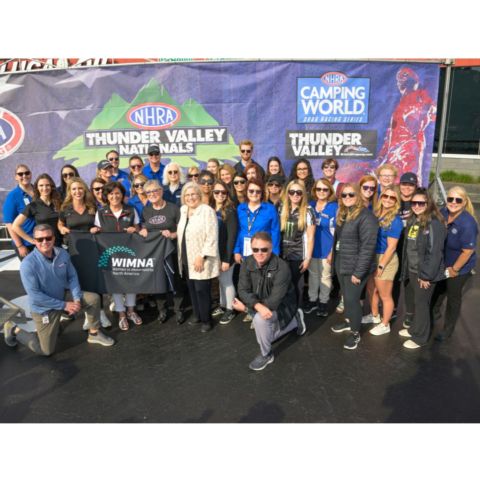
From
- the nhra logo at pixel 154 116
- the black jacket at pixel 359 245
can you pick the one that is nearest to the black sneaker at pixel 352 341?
the black jacket at pixel 359 245

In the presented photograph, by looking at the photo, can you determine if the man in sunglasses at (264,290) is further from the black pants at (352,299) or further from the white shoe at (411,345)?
the white shoe at (411,345)

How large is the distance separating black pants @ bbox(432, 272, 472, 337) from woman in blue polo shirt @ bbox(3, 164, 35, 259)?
5.40 m

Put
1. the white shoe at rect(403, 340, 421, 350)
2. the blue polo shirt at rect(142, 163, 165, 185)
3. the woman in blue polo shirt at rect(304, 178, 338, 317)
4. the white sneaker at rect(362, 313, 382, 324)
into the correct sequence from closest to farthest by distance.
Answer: the white shoe at rect(403, 340, 421, 350)
the woman in blue polo shirt at rect(304, 178, 338, 317)
the white sneaker at rect(362, 313, 382, 324)
the blue polo shirt at rect(142, 163, 165, 185)

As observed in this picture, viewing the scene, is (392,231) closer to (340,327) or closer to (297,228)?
(297,228)

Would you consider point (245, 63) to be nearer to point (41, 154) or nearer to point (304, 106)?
point (304, 106)

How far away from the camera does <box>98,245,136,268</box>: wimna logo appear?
518 cm

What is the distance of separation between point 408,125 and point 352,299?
186 inches

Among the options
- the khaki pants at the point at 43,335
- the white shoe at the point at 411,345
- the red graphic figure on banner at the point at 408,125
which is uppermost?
the red graphic figure on banner at the point at 408,125

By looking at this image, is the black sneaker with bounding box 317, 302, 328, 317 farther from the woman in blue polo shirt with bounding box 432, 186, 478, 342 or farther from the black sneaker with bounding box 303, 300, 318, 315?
the woman in blue polo shirt with bounding box 432, 186, 478, 342

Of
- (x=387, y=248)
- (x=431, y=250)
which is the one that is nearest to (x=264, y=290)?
(x=387, y=248)

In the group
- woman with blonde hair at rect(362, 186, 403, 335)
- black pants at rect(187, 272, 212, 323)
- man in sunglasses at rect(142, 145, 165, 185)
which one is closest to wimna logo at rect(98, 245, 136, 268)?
black pants at rect(187, 272, 212, 323)

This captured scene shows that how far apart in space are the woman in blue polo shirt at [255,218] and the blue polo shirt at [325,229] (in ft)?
2.05

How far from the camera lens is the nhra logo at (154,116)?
8078mm

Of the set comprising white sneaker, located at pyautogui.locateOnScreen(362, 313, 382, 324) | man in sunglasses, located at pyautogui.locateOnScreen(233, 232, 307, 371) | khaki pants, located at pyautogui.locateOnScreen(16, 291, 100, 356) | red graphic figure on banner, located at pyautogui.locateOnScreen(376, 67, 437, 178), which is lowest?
white sneaker, located at pyautogui.locateOnScreen(362, 313, 382, 324)
